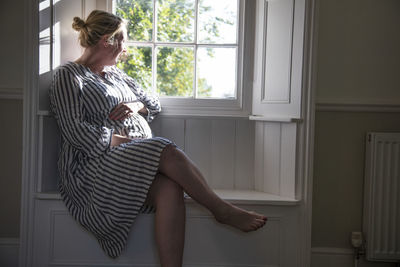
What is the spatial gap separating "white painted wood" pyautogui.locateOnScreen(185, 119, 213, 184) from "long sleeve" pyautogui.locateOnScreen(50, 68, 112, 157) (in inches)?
24.8

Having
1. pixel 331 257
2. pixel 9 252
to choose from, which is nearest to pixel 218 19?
pixel 331 257

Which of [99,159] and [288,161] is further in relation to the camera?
[288,161]

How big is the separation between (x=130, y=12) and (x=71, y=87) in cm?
83

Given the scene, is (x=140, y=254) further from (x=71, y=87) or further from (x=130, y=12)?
(x=130, y=12)

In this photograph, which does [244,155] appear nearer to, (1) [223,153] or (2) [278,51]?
(1) [223,153]

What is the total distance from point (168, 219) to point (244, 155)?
0.83 m

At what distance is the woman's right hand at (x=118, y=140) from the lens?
2.11 metres

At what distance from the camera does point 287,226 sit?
7.39 feet

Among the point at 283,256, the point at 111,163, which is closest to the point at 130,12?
the point at 111,163

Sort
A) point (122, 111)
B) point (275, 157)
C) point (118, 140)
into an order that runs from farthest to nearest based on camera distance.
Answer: point (275, 157)
point (122, 111)
point (118, 140)

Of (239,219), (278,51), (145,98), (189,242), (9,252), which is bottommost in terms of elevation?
(9,252)

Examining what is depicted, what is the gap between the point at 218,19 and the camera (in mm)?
2697

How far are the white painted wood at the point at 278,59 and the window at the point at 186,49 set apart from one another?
0.17 m

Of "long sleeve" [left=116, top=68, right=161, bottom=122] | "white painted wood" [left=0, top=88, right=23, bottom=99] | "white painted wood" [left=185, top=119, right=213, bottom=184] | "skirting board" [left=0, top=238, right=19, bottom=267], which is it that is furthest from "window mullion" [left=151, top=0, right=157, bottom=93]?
"skirting board" [left=0, top=238, right=19, bottom=267]
